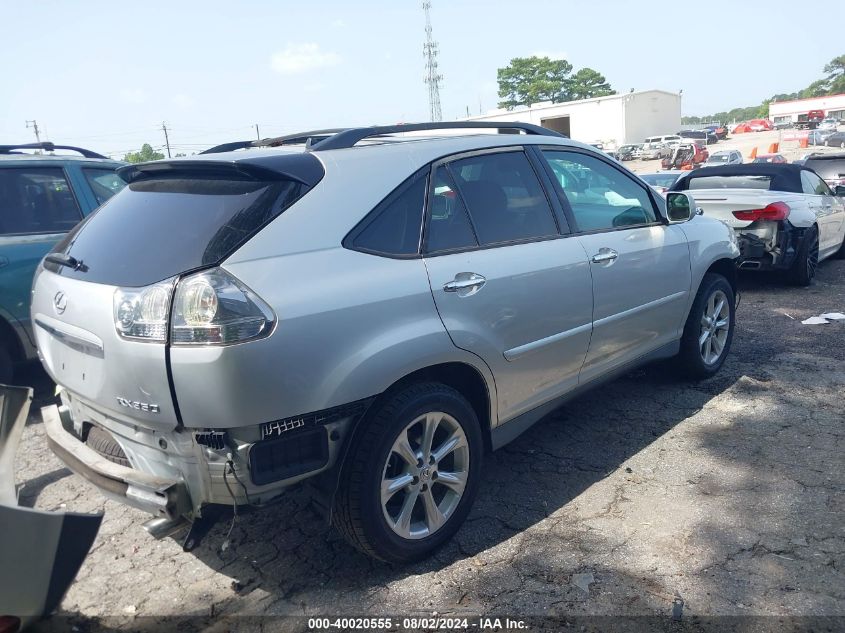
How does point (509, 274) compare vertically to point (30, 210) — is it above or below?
below

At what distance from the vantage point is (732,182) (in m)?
8.64

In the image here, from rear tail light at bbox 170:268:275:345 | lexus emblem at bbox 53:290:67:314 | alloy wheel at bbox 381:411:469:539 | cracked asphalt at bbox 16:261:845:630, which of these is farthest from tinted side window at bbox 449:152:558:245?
lexus emblem at bbox 53:290:67:314

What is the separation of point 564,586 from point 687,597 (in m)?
0.47

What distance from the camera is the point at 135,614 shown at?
2801 millimetres

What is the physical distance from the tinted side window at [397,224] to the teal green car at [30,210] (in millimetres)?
3108

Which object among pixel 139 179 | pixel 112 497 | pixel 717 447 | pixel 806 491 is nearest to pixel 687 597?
pixel 806 491

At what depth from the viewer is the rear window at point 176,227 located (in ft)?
8.24

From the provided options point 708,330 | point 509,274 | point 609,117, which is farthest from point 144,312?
point 609,117

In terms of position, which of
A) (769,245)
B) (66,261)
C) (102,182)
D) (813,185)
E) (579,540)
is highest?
(102,182)

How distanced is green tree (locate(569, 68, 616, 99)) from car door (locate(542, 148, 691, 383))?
97.3 metres

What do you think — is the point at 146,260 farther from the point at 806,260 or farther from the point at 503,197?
the point at 806,260

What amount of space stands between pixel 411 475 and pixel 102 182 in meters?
4.11

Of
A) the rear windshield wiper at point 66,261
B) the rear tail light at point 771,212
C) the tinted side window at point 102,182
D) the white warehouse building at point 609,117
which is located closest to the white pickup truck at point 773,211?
the rear tail light at point 771,212

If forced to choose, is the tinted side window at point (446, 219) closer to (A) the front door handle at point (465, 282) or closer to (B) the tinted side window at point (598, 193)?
(A) the front door handle at point (465, 282)
